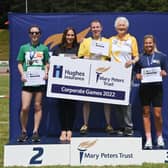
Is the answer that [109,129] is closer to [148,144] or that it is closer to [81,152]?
[148,144]

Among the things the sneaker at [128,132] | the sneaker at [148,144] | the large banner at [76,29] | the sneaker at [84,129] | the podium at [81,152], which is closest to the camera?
the podium at [81,152]

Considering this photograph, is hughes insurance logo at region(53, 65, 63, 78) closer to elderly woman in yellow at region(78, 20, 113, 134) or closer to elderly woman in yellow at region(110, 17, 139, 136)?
elderly woman in yellow at region(78, 20, 113, 134)

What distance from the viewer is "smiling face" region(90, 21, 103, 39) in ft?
28.4

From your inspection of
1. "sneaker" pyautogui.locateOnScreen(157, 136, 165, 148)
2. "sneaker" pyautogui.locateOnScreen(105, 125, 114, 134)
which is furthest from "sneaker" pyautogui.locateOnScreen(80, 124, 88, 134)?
"sneaker" pyautogui.locateOnScreen(157, 136, 165, 148)

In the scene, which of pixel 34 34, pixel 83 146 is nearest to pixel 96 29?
pixel 34 34

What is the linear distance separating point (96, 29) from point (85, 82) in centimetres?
86

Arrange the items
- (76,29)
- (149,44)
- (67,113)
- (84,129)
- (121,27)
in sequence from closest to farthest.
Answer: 1. (149,44)
2. (121,27)
3. (84,129)
4. (67,113)
5. (76,29)

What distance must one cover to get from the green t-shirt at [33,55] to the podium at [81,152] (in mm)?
1326

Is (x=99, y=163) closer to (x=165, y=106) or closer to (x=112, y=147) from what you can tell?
(x=112, y=147)

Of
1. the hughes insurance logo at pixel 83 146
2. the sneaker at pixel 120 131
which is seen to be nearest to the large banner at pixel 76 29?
the sneaker at pixel 120 131

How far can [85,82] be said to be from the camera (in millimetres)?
8805

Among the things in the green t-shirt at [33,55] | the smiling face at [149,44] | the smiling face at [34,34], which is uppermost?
the smiling face at [34,34]

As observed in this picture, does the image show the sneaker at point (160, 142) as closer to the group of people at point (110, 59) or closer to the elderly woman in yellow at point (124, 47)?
the group of people at point (110, 59)

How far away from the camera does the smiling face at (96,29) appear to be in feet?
28.4
